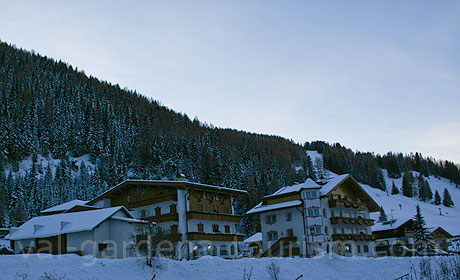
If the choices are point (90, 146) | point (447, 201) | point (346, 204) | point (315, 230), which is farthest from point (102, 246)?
point (447, 201)

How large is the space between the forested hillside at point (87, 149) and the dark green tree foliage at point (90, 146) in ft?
1.01

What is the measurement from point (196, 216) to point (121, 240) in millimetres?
12554

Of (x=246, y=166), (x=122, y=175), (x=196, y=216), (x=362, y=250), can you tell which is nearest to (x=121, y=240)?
(x=196, y=216)

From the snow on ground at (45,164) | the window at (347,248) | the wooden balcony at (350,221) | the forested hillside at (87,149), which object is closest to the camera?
the wooden balcony at (350,221)

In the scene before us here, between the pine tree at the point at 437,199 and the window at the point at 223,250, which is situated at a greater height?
the pine tree at the point at 437,199

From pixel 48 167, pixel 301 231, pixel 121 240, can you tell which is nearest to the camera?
pixel 121 240

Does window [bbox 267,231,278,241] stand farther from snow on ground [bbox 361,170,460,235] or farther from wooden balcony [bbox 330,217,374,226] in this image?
snow on ground [bbox 361,170,460,235]

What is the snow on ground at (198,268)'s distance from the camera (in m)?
24.9

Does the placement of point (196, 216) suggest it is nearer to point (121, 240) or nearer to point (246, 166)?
point (121, 240)

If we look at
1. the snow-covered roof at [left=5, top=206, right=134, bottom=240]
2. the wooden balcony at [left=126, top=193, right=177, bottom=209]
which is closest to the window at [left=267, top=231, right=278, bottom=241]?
the wooden balcony at [left=126, top=193, right=177, bottom=209]

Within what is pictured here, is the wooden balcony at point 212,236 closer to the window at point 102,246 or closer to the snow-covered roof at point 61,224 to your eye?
the snow-covered roof at point 61,224

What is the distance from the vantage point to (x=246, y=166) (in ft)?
550

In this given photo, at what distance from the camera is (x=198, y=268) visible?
3120 centimetres

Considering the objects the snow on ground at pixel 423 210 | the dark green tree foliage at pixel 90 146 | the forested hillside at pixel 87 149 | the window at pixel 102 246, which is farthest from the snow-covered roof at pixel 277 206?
the snow on ground at pixel 423 210
